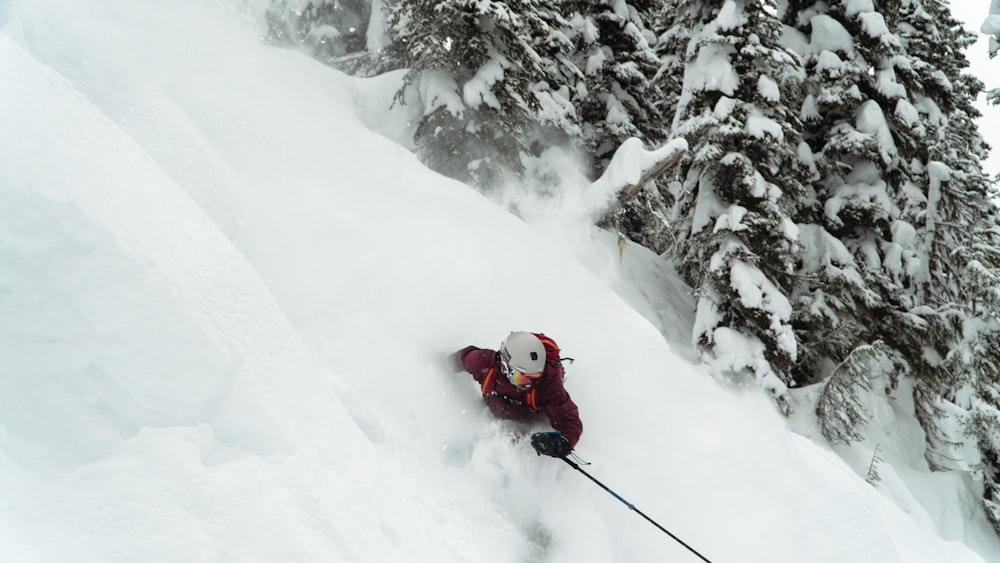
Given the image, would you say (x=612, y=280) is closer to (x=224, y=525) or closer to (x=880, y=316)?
(x=880, y=316)

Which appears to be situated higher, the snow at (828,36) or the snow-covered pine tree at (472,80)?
the snow at (828,36)

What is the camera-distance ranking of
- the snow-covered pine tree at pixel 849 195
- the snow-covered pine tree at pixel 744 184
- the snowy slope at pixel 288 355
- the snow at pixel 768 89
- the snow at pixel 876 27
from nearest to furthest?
the snowy slope at pixel 288 355 → the snow-covered pine tree at pixel 744 184 → the snow at pixel 768 89 → the snow at pixel 876 27 → the snow-covered pine tree at pixel 849 195

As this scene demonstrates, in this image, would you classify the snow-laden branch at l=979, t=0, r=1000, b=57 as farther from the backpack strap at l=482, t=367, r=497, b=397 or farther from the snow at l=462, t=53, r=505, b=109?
the backpack strap at l=482, t=367, r=497, b=397

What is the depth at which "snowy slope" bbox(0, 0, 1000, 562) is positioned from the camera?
7.07ft

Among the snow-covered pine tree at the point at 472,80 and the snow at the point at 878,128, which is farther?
the snow at the point at 878,128

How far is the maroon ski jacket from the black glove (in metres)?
0.30

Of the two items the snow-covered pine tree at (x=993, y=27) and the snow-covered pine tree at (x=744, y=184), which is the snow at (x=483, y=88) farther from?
the snow-covered pine tree at (x=993, y=27)

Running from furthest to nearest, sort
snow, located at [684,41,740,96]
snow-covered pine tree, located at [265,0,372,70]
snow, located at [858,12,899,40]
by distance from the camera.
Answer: snow-covered pine tree, located at [265,0,372,70], snow, located at [858,12,899,40], snow, located at [684,41,740,96]

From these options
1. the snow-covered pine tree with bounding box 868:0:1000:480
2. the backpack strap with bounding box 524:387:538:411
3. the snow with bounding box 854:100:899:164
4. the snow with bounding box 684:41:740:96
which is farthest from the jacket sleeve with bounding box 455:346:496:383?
the snow-covered pine tree with bounding box 868:0:1000:480

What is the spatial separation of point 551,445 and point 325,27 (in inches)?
529

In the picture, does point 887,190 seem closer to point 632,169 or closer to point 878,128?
point 878,128

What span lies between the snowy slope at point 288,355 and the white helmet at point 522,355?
0.67 m

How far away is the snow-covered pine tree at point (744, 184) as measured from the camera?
8.88 metres

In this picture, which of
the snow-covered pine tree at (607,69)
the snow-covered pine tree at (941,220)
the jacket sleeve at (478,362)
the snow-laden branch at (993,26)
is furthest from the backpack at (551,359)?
the snow-covered pine tree at (941,220)
